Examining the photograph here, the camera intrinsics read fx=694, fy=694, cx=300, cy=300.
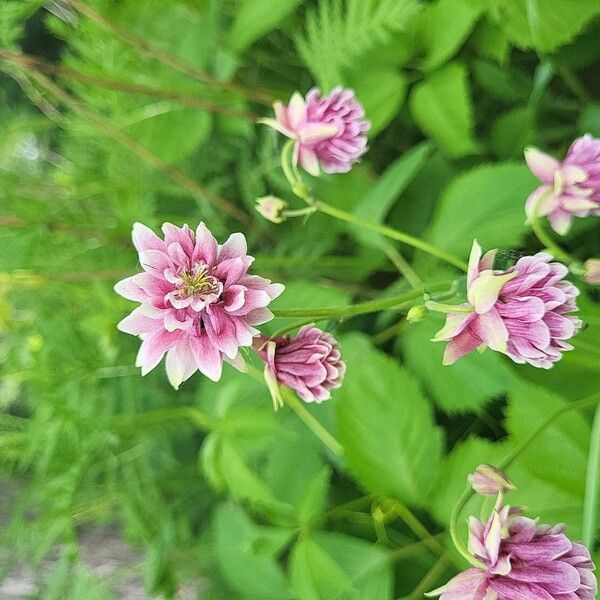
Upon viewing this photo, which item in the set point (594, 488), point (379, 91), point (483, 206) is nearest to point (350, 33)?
point (379, 91)

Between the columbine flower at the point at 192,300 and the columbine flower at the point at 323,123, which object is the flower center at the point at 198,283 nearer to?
the columbine flower at the point at 192,300

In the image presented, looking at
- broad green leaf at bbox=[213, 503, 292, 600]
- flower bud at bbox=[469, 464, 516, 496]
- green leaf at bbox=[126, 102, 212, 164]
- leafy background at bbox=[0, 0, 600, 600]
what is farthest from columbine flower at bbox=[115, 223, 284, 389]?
green leaf at bbox=[126, 102, 212, 164]

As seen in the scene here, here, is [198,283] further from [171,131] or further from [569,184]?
[171,131]

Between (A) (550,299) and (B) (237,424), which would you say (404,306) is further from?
(B) (237,424)

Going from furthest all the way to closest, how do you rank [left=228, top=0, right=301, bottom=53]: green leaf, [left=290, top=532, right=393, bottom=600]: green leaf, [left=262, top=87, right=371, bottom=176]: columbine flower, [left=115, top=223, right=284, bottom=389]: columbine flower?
[left=228, top=0, right=301, bottom=53]: green leaf → [left=290, top=532, right=393, bottom=600]: green leaf → [left=262, top=87, right=371, bottom=176]: columbine flower → [left=115, top=223, right=284, bottom=389]: columbine flower

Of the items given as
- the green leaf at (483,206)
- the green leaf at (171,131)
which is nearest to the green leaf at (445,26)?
→ the green leaf at (483,206)

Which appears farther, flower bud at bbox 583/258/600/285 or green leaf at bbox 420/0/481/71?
green leaf at bbox 420/0/481/71

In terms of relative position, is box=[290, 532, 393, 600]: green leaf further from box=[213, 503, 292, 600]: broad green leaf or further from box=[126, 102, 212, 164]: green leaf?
box=[126, 102, 212, 164]: green leaf

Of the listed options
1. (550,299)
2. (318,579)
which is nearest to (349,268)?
(318,579)
